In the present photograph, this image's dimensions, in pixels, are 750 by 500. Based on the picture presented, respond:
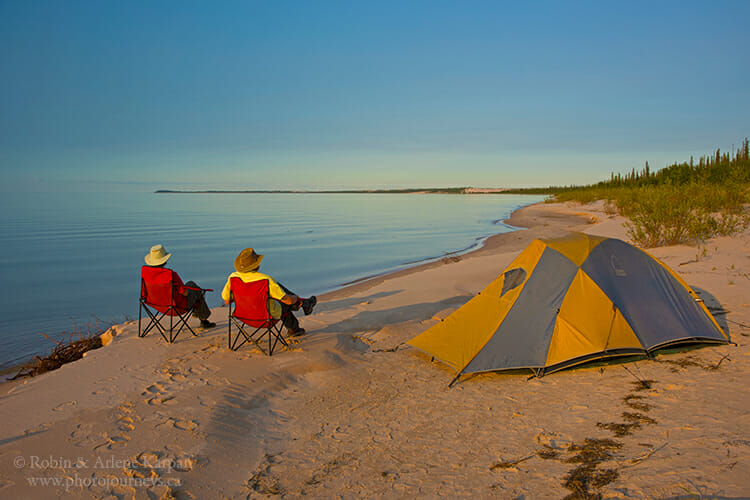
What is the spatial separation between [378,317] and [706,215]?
10.4m

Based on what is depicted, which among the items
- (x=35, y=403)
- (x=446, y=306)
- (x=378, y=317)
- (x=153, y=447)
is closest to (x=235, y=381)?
(x=153, y=447)

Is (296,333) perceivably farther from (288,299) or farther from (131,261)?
(131,261)

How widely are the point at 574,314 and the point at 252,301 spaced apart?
415 centimetres

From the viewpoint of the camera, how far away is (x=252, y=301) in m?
5.96

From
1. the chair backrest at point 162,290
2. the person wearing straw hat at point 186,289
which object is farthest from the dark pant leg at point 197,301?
the chair backrest at point 162,290

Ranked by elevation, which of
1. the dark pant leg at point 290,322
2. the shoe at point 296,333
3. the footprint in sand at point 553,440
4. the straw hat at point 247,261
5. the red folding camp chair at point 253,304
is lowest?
the footprint in sand at point 553,440

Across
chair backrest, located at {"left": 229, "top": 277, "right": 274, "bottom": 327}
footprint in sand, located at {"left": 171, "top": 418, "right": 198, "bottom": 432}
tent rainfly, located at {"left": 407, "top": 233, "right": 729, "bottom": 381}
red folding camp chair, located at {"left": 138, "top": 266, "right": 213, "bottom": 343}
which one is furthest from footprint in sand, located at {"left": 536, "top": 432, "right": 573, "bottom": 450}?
red folding camp chair, located at {"left": 138, "top": 266, "right": 213, "bottom": 343}

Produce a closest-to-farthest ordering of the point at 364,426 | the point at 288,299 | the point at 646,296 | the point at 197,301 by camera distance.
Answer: the point at 364,426 → the point at 646,296 → the point at 288,299 → the point at 197,301

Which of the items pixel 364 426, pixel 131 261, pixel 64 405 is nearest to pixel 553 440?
pixel 364 426

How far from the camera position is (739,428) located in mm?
3467

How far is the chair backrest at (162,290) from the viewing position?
6.57 metres

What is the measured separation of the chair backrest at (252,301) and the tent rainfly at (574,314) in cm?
233

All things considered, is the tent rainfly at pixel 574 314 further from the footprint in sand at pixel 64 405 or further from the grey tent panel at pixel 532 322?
the footprint in sand at pixel 64 405

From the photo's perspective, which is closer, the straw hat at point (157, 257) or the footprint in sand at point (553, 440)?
the footprint in sand at point (553, 440)
